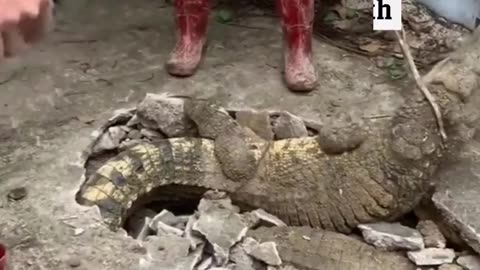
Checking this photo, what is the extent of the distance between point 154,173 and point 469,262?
32.8 inches

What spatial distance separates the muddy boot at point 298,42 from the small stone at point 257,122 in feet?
0.90

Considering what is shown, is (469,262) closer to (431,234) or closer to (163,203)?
(431,234)

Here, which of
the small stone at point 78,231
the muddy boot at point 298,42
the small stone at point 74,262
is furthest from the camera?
the muddy boot at point 298,42

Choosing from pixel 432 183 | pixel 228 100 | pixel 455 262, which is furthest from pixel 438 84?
pixel 228 100

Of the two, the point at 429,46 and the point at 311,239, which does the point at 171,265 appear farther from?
the point at 429,46

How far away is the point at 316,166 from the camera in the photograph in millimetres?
2568

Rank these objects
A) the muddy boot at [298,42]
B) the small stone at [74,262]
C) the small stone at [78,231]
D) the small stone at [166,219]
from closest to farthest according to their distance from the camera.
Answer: the small stone at [74,262]
the small stone at [78,231]
the small stone at [166,219]
the muddy boot at [298,42]

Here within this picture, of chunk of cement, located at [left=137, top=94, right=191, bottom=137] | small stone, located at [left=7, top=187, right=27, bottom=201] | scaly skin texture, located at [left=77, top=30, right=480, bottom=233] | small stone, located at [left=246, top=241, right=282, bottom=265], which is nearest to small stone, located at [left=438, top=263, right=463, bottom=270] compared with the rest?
scaly skin texture, located at [left=77, top=30, right=480, bottom=233]

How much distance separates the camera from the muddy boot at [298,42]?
3.07 metres

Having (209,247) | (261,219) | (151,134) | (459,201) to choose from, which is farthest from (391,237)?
(151,134)

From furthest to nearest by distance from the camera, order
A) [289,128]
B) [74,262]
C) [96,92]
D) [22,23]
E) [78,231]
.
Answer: [96,92] < [289,128] < [78,231] < [74,262] < [22,23]

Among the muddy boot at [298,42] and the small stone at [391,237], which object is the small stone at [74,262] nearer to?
the small stone at [391,237]

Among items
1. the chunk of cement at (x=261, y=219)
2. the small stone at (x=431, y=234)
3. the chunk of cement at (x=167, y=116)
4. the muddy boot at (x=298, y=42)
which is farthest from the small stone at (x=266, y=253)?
the muddy boot at (x=298, y=42)

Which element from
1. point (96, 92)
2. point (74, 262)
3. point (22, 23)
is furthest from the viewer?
point (96, 92)
